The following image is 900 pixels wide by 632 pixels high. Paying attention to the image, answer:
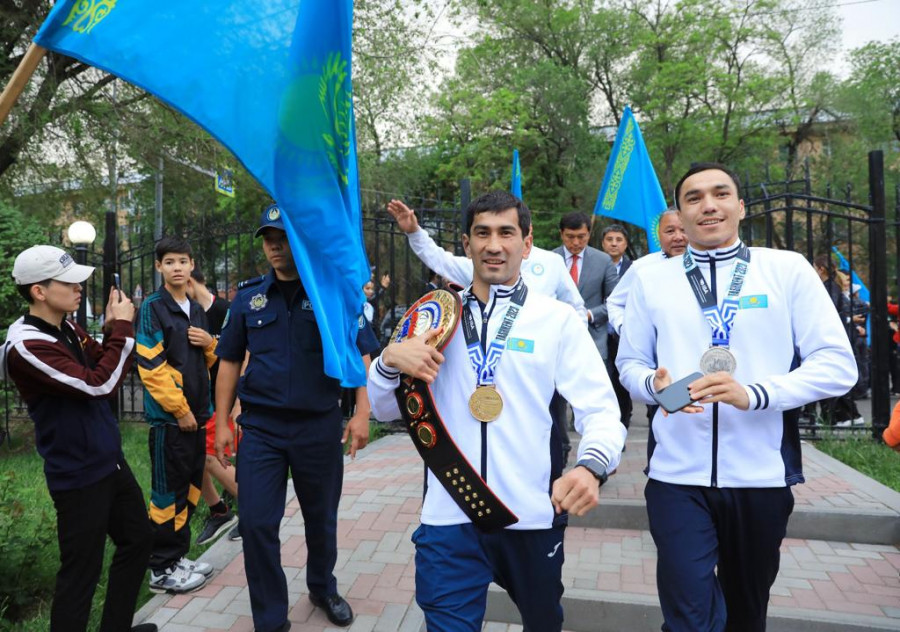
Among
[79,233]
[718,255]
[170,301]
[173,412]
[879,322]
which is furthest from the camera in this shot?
[79,233]

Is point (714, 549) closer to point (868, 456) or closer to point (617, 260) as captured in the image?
point (617, 260)

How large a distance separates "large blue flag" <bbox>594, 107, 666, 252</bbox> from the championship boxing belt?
448 centimetres

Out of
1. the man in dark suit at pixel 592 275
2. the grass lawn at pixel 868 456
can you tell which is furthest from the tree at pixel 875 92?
the man in dark suit at pixel 592 275

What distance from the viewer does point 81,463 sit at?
10.1 feet

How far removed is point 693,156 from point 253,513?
2344 centimetres

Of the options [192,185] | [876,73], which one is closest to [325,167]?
[192,185]

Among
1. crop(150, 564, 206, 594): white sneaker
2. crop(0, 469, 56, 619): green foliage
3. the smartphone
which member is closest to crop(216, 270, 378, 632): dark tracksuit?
crop(150, 564, 206, 594): white sneaker

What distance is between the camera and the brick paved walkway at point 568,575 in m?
3.56

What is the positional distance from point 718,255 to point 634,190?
4225mm

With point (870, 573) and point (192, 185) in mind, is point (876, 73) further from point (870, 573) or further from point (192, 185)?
point (870, 573)

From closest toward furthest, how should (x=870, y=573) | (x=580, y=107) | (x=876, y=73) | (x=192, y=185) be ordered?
(x=870, y=573) → (x=192, y=185) → (x=580, y=107) → (x=876, y=73)

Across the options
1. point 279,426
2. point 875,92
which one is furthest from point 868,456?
point 875,92

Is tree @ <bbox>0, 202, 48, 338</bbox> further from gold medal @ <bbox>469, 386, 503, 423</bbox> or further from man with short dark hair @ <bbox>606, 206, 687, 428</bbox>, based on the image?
gold medal @ <bbox>469, 386, 503, 423</bbox>

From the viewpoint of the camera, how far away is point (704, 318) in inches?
98.3
